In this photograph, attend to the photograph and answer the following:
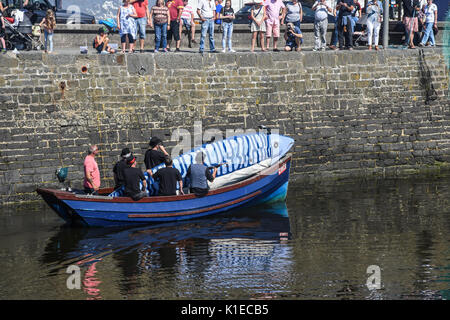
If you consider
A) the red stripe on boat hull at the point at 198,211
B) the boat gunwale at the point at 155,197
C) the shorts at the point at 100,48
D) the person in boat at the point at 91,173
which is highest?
the shorts at the point at 100,48

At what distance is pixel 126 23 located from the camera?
19516mm

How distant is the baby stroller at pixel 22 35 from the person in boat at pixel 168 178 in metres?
5.67

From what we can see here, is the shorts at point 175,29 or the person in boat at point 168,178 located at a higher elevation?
the shorts at point 175,29

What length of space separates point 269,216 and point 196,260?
3.79 metres

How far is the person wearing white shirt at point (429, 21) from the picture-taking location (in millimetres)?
22281

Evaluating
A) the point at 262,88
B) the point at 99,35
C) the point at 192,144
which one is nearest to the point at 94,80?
the point at 99,35

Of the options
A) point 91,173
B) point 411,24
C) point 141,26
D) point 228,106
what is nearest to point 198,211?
point 91,173

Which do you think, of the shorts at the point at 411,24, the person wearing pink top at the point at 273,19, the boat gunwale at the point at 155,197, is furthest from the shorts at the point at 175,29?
the shorts at the point at 411,24

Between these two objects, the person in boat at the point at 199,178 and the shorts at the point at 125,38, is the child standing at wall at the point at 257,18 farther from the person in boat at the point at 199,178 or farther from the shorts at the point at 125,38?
the person in boat at the point at 199,178

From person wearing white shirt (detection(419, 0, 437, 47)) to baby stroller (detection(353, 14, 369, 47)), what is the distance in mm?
1654

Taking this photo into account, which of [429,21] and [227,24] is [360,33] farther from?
[227,24]

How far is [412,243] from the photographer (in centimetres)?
1413

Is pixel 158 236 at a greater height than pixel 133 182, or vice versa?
pixel 133 182

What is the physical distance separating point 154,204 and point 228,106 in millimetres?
4861
